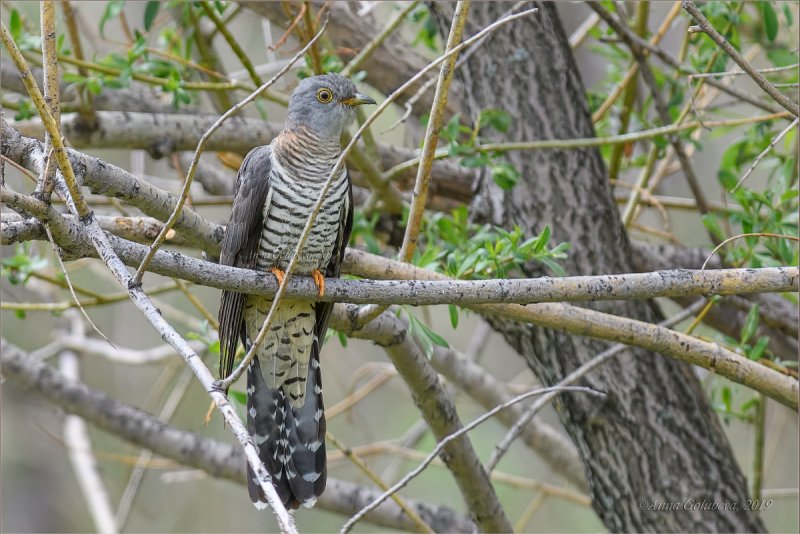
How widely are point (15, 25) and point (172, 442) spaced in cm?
186

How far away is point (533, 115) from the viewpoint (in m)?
3.58

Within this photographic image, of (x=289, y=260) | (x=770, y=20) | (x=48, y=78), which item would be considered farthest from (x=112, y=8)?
(x=770, y=20)

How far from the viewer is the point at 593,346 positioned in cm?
→ 340

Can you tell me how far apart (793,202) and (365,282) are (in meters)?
2.05

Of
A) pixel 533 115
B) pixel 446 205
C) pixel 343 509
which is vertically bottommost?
pixel 343 509

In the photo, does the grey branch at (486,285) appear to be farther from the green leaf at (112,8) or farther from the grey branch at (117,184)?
the green leaf at (112,8)

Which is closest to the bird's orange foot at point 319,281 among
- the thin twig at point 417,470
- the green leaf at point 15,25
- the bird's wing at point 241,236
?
the bird's wing at point 241,236

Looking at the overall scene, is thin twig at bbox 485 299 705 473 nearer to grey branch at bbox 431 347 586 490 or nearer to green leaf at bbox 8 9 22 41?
grey branch at bbox 431 347 586 490

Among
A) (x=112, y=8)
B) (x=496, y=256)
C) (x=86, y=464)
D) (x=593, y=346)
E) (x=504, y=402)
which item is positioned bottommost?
(x=86, y=464)

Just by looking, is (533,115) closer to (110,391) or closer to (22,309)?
(22,309)

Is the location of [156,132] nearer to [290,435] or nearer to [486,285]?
[290,435]

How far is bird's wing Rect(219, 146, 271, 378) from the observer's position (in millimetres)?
2699

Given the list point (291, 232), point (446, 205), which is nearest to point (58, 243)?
point (291, 232)

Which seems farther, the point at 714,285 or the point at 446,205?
the point at 446,205
